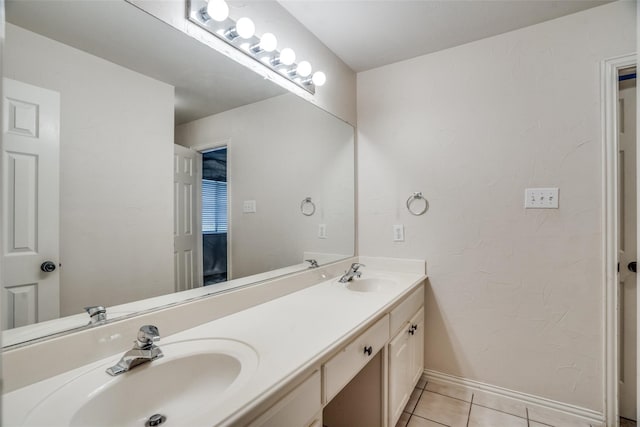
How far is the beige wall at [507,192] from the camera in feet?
5.44

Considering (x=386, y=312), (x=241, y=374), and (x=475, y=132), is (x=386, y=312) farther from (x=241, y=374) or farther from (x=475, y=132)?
(x=475, y=132)

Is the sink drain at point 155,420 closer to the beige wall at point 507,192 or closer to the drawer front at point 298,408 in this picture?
the drawer front at point 298,408

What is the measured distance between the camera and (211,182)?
4.40 feet

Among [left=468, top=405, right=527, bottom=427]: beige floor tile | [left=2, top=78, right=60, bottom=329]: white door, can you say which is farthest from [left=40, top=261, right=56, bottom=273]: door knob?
[left=468, top=405, right=527, bottom=427]: beige floor tile

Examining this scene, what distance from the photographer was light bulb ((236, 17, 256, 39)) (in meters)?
1.30

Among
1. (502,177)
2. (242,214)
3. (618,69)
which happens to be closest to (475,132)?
(502,177)

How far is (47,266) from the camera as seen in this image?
33.8 inches

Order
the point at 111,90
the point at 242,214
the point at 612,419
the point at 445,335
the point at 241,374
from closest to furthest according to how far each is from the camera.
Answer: the point at 241,374 < the point at 111,90 < the point at 242,214 < the point at 612,419 < the point at 445,335

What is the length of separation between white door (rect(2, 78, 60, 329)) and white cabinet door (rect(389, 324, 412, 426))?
1310 mm

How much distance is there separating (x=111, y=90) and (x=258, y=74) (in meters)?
0.70

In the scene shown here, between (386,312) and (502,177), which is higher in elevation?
(502,177)

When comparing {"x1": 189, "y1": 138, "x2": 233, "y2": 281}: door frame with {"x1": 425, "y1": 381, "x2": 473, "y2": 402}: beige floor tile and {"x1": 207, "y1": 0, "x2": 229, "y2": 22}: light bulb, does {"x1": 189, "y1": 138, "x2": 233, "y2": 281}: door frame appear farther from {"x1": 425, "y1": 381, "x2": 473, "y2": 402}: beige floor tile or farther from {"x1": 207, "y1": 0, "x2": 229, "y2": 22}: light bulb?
{"x1": 425, "y1": 381, "x2": 473, "y2": 402}: beige floor tile

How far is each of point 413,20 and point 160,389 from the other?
78.7 inches

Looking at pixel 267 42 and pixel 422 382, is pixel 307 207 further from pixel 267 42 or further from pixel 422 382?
pixel 422 382
